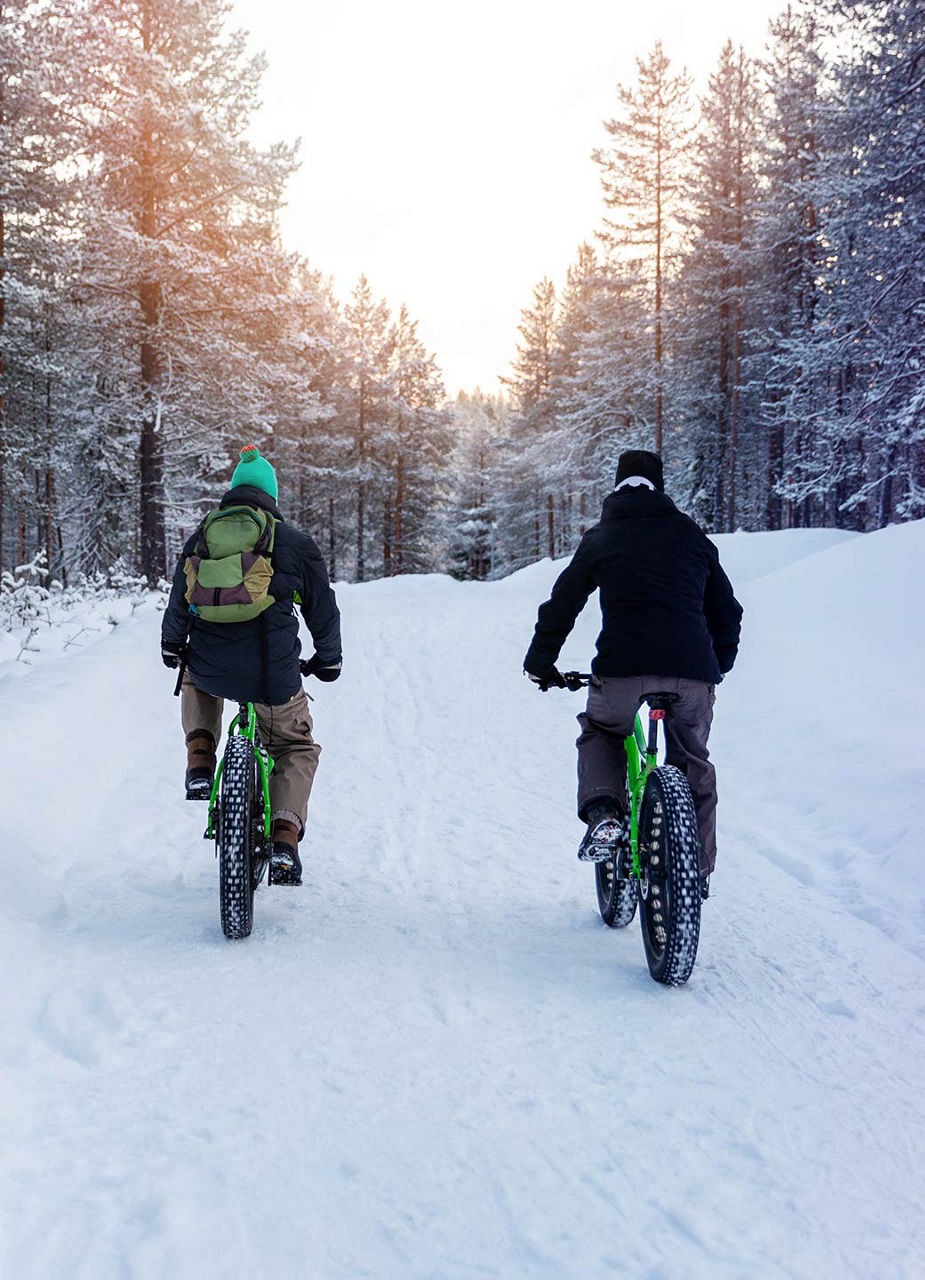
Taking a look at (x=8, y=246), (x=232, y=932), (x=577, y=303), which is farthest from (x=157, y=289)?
(x=577, y=303)

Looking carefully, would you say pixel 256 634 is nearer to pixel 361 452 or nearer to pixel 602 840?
pixel 602 840

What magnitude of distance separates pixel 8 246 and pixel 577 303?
2794 cm

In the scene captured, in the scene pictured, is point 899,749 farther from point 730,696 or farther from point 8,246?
point 8,246

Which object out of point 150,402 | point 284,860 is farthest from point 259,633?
point 150,402

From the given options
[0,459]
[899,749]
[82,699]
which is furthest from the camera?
[0,459]

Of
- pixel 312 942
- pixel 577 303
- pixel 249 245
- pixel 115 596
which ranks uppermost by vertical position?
pixel 577 303

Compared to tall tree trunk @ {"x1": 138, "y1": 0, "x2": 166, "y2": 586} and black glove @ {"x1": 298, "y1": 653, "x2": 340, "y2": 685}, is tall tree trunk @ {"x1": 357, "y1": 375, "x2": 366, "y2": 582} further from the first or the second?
black glove @ {"x1": 298, "y1": 653, "x2": 340, "y2": 685}

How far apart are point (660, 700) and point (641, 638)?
30 centimetres

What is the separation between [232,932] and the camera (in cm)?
386

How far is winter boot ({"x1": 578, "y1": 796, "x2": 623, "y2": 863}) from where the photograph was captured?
146 inches

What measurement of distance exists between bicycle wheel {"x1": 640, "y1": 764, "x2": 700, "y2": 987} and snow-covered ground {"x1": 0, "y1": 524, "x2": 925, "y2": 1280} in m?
0.19

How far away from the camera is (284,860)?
4027mm

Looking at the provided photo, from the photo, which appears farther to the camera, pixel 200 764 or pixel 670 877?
pixel 200 764

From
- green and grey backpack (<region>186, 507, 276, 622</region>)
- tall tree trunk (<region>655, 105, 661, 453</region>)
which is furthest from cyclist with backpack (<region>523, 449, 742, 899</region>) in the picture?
tall tree trunk (<region>655, 105, 661, 453</region>)
